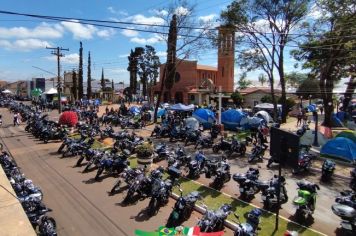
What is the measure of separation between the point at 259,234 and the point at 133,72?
72329 millimetres

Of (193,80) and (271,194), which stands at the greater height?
(193,80)

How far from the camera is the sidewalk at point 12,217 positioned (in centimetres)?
866

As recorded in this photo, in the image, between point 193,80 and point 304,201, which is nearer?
point 304,201

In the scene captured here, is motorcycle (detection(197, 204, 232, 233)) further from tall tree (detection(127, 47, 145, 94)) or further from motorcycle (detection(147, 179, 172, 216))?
tall tree (detection(127, 47, 145, 94))

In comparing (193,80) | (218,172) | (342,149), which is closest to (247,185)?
(218,172)

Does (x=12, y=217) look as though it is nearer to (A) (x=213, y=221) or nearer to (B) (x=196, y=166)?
(A) (x=213, y=221)

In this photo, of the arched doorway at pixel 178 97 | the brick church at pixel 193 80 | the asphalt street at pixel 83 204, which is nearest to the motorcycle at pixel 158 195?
the asphalt street at pixel 83 204

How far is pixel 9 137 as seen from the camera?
97.3ft

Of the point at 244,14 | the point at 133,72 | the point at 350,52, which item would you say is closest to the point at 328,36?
the point at 350,52

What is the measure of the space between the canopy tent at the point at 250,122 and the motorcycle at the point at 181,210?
54.3 ft

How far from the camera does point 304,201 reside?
10.7 metres

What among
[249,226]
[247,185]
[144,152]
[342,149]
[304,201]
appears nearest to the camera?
[249,226]

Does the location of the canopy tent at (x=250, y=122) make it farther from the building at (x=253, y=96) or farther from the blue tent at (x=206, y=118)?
the building at (x=253, y=96)

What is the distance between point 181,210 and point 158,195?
1299 mm
